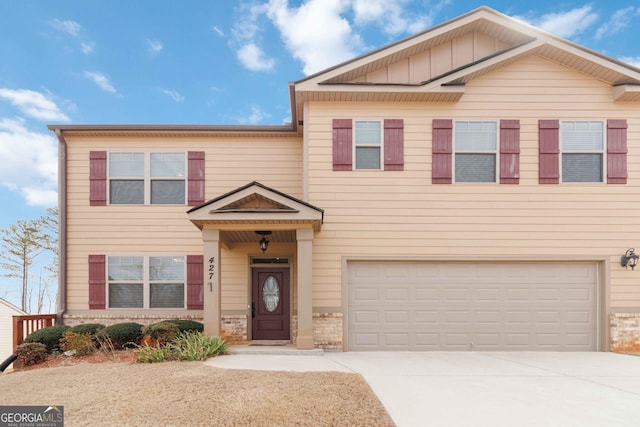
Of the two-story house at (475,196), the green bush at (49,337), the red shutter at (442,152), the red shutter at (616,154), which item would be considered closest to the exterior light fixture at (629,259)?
the two-story house at (475,196)

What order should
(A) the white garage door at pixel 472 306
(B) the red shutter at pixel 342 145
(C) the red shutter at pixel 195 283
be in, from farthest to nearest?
(C) the red shutter at pixel 195 283, (B) the red shutter at pixel 342 145, (A) the white garage door at pixel 472 306

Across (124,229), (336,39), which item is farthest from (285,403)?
(336,39)

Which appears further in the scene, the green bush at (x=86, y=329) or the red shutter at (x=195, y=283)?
the red shutter at (x=195, y=283)

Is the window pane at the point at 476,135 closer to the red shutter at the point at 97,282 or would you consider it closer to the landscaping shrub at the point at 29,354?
the red shutter at the point at 97,282

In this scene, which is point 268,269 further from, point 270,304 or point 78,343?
point 78,343

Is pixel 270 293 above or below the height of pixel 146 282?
below

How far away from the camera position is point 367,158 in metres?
8.95

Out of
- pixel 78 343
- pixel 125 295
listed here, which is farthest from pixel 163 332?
pixel 125 295

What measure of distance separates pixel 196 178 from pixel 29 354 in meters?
5.16

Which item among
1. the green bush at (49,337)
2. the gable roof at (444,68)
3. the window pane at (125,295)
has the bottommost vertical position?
the green bush at (49,337)

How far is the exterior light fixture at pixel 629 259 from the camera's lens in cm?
868

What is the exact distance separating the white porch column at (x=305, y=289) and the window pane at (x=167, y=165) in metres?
3.97

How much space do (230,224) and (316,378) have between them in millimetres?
3534
